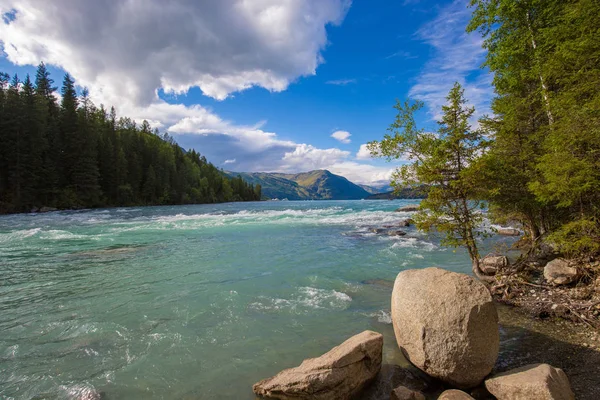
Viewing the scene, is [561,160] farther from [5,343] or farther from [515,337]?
[5,343]

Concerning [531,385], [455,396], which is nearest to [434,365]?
[455,396]

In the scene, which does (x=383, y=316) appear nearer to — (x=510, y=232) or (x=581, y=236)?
(x=581, y=236)

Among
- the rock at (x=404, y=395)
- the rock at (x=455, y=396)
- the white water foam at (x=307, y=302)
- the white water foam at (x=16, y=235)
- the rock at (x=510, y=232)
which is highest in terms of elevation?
the white water foam at (x=16, y=235)

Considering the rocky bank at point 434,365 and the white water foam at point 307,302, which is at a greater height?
the rocky bank at point 434,365

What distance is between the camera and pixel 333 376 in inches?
178

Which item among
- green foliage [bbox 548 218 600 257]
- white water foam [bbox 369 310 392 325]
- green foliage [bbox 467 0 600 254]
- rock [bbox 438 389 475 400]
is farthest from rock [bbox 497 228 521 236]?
rock [bbox 438 389 475 400]

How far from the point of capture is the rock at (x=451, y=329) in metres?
4.84

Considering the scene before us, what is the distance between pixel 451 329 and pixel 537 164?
277 inches

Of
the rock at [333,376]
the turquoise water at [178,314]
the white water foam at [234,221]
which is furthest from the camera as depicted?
the white water foam at [234,221]

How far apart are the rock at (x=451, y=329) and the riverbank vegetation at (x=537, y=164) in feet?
12.5

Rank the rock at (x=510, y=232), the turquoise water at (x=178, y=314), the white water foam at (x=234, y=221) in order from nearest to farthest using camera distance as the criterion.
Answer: the turquoise water at (x=178, y=314) < the rock at (x=510, y=232) < the white water foam at (x=234, y=221)

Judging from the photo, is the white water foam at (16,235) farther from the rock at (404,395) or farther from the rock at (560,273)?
the rock at (560,273)

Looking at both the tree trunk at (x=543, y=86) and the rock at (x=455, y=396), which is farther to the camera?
the tree trunk at (x=543, y=86)

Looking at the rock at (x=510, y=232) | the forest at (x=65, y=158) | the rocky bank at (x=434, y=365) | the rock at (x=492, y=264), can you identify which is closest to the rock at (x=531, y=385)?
the rocky bank at (x=434, y=365)
